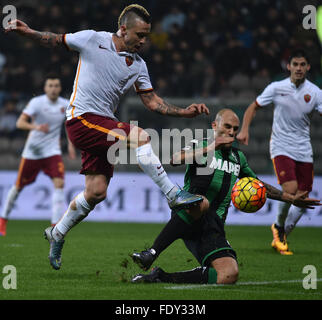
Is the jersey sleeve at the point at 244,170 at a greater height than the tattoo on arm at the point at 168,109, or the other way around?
the tattoo on arm at the point at 168,109

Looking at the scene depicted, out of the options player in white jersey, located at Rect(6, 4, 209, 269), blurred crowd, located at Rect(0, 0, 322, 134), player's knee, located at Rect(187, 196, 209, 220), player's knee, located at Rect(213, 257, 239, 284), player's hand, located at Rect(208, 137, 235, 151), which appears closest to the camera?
player's hand, located at Rect(208, 137, 235, 151)

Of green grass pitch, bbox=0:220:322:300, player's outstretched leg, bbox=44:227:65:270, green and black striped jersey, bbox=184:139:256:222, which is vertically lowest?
green grass pitch, bbox=0:220:322:300

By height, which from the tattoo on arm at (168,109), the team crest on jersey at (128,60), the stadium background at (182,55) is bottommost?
the tattoo on arm at (168,109)

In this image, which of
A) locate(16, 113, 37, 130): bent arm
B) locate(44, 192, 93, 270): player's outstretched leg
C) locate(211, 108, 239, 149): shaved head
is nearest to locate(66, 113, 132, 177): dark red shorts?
locate(44, 192, 93, 270): player's outstretched leg

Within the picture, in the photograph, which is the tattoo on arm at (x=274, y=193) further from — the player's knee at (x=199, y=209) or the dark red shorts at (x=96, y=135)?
the dark red shorts at (x=96, y=135)

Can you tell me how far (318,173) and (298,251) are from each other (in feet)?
14.9

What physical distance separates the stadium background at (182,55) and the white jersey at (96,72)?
7.49m

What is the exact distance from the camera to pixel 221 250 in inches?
247

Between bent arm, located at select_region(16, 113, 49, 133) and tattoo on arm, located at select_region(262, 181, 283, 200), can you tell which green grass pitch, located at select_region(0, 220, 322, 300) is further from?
bent arm, located at select_region(16, 113, 49, 133)

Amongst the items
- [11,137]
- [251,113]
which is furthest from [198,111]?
[11,137]

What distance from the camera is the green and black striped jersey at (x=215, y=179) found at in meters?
6.48

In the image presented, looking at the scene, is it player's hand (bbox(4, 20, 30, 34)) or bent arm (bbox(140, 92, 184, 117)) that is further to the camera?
bent arm (bbox(140, 92, 184, 117))

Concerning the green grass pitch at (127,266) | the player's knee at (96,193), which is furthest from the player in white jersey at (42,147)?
the player's knee at (96,193)

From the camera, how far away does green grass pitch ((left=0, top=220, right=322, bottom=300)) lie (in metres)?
5.58
